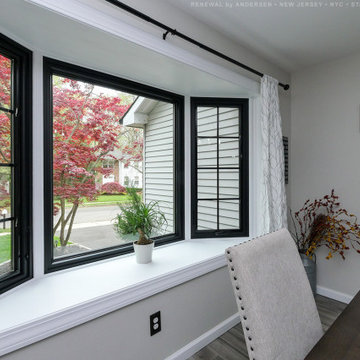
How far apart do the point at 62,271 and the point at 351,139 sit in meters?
2.77

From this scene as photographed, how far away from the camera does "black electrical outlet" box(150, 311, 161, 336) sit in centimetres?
158

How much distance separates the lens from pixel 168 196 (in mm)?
2428

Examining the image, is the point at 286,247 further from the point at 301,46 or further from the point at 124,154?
the point at 301,46

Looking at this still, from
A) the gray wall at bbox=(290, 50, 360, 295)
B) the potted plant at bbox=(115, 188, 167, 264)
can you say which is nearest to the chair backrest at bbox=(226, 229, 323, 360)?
the potted plant at bbox=(115, 188, 167, 264)

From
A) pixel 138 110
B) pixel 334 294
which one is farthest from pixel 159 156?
pixel 334 294

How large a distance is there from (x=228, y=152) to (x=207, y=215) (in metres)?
0.67

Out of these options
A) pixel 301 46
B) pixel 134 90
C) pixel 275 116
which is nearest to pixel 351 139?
pixel 275 116

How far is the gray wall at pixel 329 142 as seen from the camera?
2432 millimetres

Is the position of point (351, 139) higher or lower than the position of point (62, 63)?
lower

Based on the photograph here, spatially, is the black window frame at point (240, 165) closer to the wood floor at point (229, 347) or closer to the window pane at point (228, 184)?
the window pane at point (228, 184)

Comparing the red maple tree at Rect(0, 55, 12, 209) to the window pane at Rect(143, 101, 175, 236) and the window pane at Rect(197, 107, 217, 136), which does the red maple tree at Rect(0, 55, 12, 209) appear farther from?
the window pane at Rect(197, 107, 217, 136)

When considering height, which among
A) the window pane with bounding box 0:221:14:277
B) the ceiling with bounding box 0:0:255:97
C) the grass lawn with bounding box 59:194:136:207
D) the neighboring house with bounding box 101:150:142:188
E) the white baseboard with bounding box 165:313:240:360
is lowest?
the white baseboard with bounding box 165:313:240:360

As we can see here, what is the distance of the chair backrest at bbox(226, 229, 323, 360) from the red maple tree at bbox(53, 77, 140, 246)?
1.31 metres

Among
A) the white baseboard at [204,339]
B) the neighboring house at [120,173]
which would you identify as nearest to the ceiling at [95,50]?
the neighboring house at [120,173]
